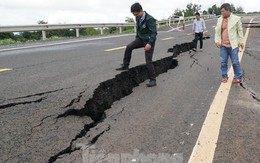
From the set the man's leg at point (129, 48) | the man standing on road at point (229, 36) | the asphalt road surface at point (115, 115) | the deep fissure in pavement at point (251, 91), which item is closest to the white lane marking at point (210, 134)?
the asphalt road surface at point (115, 115)

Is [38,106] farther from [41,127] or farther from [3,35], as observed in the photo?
[3,35]

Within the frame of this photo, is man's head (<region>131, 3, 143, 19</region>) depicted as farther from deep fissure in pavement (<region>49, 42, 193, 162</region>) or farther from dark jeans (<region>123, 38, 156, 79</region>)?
deep fissure in pavement (<region>49, 42, 193, 162</region>)

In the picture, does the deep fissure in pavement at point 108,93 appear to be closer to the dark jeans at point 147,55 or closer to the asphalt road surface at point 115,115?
the asphalt road surface at point 115,115

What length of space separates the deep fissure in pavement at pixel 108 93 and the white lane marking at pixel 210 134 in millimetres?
1077

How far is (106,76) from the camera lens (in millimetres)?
6188

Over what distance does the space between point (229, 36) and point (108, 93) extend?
8.80ft

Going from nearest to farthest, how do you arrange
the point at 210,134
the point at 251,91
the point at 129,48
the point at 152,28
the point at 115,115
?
the point at 210,134, the point at 115,115, the point at 251,91, the point at 152,28, the point at 129,48

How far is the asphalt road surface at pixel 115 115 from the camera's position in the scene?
320 centimetres

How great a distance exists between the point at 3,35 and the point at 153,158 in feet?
69.6

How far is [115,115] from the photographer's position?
14.0 ft

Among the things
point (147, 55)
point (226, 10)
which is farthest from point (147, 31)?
point (226, 10)

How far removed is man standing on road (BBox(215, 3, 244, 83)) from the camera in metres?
6.18

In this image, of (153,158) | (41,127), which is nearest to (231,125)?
(153,158)

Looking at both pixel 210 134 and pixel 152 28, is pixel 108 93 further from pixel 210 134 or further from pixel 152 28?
pixel 210 134
